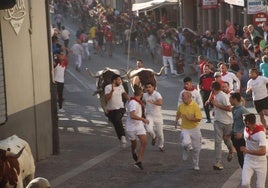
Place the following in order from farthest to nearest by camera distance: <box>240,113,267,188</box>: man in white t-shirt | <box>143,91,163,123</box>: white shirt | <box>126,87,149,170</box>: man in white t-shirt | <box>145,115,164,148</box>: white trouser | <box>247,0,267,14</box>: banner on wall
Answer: <box>247,0,267,14</box>: banner on wall
<box>143,91,163,123</box>: white shirt
<box>145,115,164,148</box>: white trouser
<box>126,87,149,170</box>: man in white t-shirt
<box>240,113,267,188</box>: man in white t-shirt

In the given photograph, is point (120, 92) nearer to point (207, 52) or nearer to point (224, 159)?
point (224, 159)

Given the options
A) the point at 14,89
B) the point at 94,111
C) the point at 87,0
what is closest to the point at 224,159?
the point at 14,89

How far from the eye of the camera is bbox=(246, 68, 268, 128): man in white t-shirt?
781 inches

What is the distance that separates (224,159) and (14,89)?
4479mm

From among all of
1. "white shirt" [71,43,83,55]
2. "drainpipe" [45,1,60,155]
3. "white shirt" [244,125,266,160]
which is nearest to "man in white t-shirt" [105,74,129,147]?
"drainpipe" [45,1,60,155]

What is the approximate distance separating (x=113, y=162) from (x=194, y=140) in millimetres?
2187

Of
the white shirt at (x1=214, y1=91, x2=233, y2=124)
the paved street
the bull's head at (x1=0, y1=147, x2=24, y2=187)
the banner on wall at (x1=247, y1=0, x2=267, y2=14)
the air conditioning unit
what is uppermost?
the air conditioning unit

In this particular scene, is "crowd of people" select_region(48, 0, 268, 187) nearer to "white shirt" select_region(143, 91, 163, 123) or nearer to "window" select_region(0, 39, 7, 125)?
"white shirt" select_region(143, 91, 163, 123)

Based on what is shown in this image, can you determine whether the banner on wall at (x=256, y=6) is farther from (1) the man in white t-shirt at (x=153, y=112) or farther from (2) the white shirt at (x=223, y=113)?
(2) the white shirt at (x=223, y=113)

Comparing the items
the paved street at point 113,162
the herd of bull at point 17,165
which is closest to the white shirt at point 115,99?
the paved street at point 113,162

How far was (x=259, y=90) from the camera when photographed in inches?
784

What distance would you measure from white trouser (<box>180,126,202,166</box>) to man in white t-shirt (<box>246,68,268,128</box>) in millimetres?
4118

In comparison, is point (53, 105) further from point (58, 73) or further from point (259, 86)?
point (58, 73)

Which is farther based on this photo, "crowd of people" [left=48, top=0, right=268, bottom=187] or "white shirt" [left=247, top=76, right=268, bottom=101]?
"white shirt" [left=247, top=76, right=268, bottom=101]
